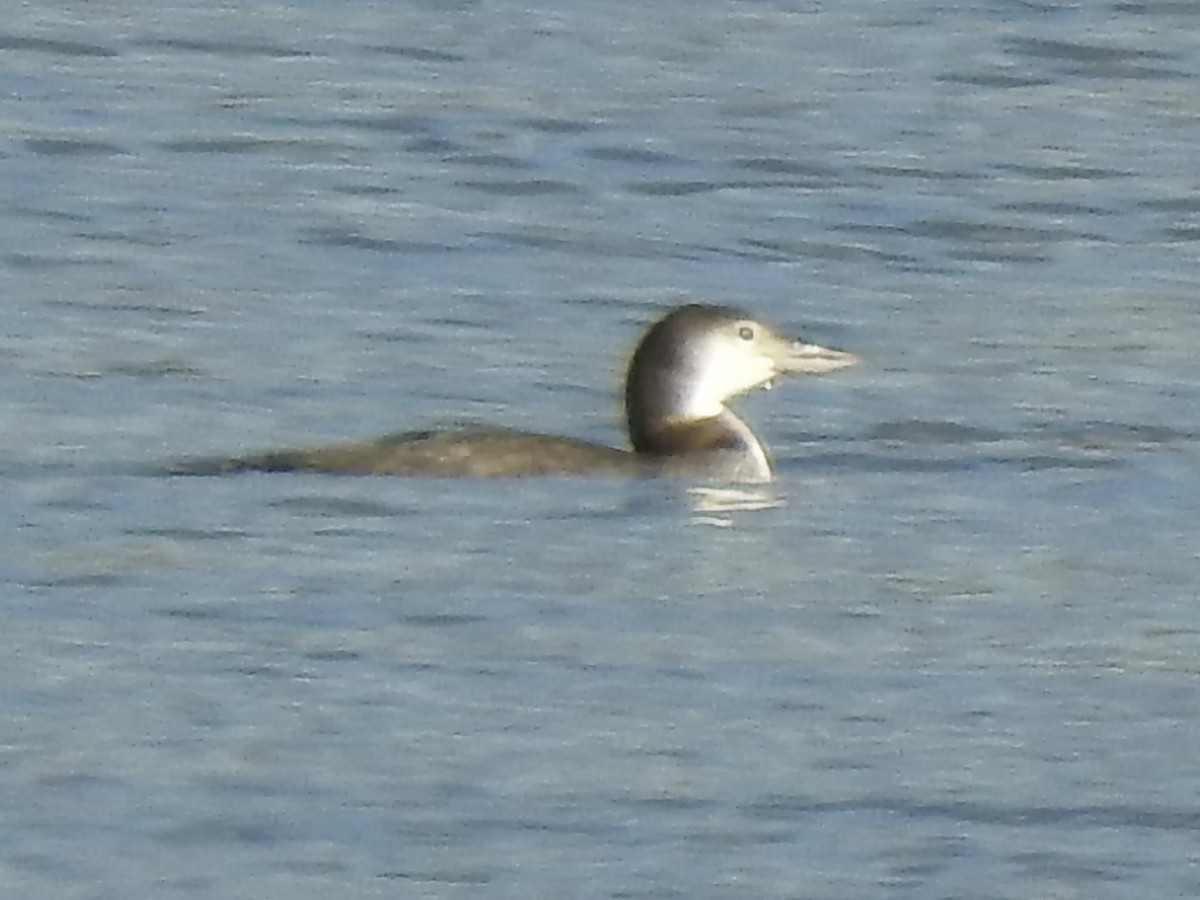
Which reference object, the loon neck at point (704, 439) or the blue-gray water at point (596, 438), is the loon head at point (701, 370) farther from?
the blue-gray water at point (596, 438)

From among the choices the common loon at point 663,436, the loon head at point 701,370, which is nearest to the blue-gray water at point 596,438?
the common loon at point 663,436

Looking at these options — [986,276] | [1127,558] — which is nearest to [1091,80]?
[986,276]

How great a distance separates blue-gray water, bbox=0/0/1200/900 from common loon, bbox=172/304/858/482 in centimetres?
10

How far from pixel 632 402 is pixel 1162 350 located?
183 centimetres

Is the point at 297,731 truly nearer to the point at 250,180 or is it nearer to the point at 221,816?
the point at 221,816

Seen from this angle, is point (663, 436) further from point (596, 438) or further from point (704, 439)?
point (596, 438)

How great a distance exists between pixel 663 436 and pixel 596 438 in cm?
49

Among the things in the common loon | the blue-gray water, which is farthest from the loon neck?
the blue-gray water

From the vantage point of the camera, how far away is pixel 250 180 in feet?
60.5

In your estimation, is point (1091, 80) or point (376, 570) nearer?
point (376, 570)

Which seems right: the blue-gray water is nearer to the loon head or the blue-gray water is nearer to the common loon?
the common loon

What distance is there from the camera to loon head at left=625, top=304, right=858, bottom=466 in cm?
1497

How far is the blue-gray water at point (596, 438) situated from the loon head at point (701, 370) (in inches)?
8.0

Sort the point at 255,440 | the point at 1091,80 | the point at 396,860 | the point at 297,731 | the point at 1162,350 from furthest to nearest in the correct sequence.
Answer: the point at 1091,80 → the point at 1162,350 → the point at 255,440 → the point at 297,731 → the point at 396,860
